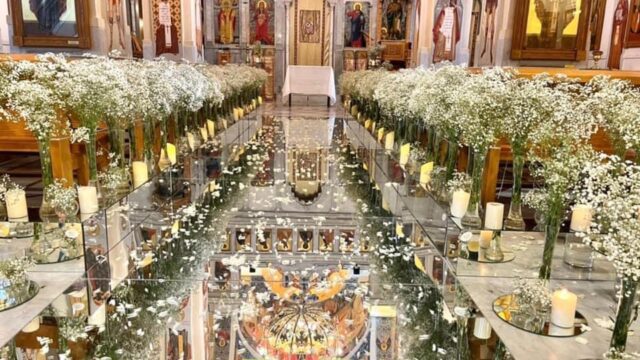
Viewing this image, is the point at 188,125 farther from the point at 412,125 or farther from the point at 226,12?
the point at 226,12

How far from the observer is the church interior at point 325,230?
7.64 ft

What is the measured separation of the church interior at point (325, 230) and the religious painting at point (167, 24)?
8.82 meters

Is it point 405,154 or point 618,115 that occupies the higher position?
point 618,115

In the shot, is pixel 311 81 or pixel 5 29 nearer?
pixel 5 29

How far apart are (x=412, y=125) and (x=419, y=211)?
5.59 ft

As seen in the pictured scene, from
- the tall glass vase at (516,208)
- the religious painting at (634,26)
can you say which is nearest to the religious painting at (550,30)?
the religious painting at (634,26)

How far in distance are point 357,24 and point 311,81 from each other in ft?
11.6

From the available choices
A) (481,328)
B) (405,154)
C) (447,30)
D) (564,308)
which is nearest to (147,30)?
(447,30)

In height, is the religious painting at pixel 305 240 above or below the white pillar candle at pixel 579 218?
below

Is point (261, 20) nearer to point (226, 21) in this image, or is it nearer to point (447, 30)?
point (226, 21)

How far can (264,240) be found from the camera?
12.0 ft

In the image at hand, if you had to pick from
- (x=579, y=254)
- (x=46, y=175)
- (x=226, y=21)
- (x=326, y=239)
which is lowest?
(x=326, y=239)

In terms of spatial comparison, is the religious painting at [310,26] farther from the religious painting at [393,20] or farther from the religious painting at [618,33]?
the religious painting at [618,33]

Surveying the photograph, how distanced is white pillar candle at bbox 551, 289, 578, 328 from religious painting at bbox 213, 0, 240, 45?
1613cm
